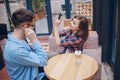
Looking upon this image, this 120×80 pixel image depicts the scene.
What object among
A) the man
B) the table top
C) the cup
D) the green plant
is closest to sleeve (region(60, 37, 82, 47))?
the table top

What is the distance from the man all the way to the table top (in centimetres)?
34

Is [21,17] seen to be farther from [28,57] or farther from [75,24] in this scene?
[75,24]

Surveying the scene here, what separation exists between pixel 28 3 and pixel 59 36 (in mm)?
3385

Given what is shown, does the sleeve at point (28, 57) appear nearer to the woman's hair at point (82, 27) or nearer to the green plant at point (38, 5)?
the woman's hair at point (82, 27)

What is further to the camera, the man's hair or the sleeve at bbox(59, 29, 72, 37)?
the sleeve at bbox(59, 29, 72, 37)

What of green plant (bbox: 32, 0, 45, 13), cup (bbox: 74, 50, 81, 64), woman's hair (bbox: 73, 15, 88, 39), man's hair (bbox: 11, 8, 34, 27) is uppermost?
green plant (bbox: 32, 0, 45, 13)

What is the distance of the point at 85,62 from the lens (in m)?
2.38

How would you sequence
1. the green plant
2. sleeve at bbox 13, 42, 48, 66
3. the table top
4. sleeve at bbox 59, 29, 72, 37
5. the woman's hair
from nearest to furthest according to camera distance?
1. sleeve at bbox 13, 42, 48, 66
2. the table top
3. the woman's hair
4. sleeve at bbox 59, 29, 72, 37
5. the green plant

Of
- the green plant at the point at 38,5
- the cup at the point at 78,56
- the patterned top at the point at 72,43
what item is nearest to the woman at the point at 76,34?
the patterned top at the point at 72,43

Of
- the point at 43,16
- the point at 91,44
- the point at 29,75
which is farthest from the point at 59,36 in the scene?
the point at 43,16

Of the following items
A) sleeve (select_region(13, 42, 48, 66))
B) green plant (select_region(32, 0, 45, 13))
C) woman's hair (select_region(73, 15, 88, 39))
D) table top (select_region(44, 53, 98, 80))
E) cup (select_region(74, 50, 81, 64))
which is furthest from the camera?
green plant (select_region(32, 0, 45, 13))

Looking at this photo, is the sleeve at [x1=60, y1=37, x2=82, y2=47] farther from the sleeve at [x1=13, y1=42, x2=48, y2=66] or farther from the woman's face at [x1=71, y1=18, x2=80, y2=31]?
the sleeve at [x1=13, y1=42, x2=48, y2=66]

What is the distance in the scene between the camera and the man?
1.75 meters

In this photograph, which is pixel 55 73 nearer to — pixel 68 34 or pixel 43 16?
pixel 68 34
